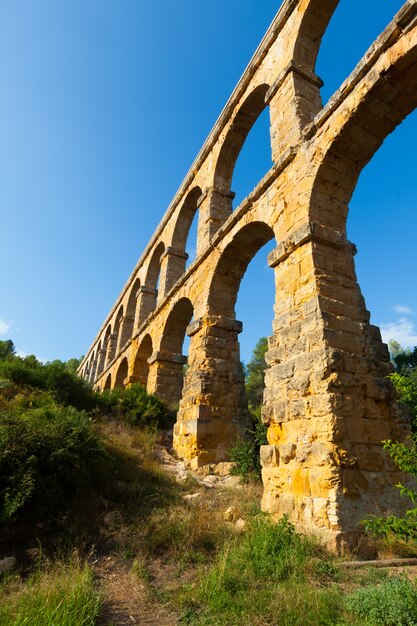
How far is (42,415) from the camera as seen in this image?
4738mm

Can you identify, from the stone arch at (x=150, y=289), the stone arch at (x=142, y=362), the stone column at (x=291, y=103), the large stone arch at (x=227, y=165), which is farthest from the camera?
the stone arch at (x=150, y=289)

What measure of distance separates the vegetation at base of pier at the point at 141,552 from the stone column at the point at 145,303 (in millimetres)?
9688

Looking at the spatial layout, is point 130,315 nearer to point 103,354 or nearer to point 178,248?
point 103,354

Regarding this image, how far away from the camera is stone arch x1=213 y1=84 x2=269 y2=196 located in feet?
29.9

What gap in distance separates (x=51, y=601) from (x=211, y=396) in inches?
205

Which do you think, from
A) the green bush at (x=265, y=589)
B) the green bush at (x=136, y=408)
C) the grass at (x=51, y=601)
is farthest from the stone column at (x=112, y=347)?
the grass at (x=51, y=601)

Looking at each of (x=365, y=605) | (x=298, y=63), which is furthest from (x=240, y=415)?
(x=298, y=63)

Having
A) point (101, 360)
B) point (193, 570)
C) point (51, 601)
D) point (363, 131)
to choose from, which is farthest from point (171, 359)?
point (101, 360)

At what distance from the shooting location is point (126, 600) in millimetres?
2701

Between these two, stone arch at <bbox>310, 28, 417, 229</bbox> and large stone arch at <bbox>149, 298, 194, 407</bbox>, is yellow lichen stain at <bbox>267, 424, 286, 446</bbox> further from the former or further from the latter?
large stone arch at <bbox>149, 298, 194, 407</bbox>

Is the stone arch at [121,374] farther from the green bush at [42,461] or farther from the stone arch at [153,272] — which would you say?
the green bush at [42,461]

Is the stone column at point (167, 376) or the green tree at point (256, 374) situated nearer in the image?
the stone column at point (167, 376)

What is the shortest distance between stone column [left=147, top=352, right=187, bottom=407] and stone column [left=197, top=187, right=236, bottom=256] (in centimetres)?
328

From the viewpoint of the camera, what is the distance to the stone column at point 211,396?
716 cm
